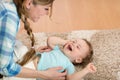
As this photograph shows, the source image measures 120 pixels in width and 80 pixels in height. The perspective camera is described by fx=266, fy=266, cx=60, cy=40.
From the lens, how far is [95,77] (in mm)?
1716

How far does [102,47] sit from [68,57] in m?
0.35

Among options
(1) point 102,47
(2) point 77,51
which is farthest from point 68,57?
(1) point 102,47

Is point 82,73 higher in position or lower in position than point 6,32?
lower

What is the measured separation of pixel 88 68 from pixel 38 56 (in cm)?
32

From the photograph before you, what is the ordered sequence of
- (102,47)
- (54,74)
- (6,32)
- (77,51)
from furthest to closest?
(102,47) < (77,51) < (54,74) < (6,32)

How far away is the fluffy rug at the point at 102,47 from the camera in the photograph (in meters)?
1.73

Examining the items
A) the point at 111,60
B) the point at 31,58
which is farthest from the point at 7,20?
the point at 111,60

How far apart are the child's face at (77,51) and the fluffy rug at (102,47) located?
0.41 feet

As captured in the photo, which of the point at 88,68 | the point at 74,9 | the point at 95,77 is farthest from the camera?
the point at 74,9

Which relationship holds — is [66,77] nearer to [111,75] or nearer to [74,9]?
[111,75]

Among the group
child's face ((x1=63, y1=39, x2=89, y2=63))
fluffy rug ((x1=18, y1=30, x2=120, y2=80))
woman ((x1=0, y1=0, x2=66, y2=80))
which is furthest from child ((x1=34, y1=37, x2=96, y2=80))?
woman ((x1=0, y1=0, x2=66, y2=80))

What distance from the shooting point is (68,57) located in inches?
66.0

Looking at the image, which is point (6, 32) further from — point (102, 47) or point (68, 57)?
point (102, 47)

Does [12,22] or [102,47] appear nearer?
[12,22]
